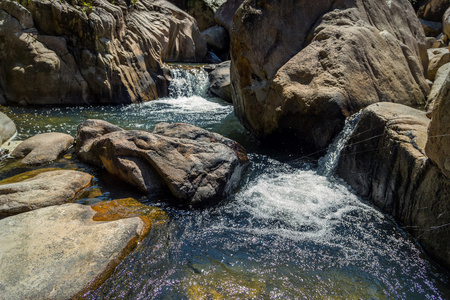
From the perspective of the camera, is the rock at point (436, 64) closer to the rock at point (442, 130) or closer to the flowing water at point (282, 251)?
the flowing water at point (282, 251)

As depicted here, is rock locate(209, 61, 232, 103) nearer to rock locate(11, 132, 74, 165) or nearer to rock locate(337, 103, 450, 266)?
rock locate(11, 132, 74, 165)

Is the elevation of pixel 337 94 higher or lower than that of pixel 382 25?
lower

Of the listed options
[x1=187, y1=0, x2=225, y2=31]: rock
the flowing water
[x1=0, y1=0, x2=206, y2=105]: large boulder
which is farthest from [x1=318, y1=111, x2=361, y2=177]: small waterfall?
[x1=187, y1=0, x2=225, y2=31]: rock

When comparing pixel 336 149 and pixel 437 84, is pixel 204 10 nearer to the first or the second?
pixel 437 84

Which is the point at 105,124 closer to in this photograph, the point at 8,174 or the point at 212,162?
the point at 8,174

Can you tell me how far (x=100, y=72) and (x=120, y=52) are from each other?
141 centimetres

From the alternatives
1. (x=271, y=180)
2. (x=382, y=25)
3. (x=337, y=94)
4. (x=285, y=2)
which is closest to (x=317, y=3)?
(x=285, y=2)

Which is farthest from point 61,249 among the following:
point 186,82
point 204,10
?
point 204,10

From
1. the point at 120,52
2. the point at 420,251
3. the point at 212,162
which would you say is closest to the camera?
the point at 420,251

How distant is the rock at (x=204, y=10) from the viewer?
2391cm

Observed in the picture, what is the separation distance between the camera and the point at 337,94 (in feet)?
17.4

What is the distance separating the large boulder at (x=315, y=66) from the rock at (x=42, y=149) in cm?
427

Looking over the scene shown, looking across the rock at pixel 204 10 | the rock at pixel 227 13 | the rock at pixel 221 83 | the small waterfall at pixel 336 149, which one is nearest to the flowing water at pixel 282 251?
the small waterfall at pixel 336 149

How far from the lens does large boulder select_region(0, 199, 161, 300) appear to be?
271 centimetres
